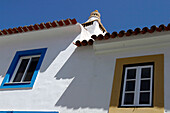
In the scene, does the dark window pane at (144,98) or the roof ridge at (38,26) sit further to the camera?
the roof ridge at (38,26)

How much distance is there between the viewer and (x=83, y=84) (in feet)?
20.4

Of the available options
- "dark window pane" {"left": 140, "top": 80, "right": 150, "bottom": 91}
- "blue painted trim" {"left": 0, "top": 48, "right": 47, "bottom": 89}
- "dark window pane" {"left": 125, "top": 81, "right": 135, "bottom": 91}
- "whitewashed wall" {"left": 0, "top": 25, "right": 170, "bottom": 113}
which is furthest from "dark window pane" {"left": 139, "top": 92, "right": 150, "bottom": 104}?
"blue painted trim" {"left": 0, "top": 48, "right": 47, "bottom": 89}

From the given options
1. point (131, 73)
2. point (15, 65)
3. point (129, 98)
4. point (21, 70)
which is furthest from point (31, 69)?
point (129, 98)

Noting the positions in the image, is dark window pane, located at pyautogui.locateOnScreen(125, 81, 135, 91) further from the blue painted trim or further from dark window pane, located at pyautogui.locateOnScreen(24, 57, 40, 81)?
dark window pane, located at pyautogui.locateOnScreen(24, 57, 40, 81)

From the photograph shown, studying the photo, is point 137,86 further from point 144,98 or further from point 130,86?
point 144,98

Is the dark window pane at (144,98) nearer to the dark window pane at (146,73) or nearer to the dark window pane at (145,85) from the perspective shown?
the dark window pane at (145,85)

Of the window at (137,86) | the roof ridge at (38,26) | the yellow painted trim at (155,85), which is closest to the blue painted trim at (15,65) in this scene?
the roof ridge at (38,26)

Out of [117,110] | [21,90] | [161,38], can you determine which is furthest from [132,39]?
[21,90]

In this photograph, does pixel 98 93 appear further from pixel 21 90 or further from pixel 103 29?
pixel 103 29

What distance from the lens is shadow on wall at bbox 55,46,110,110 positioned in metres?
5.74

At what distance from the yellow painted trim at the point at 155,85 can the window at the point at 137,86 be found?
0.14 meters

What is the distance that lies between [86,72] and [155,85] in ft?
6.59

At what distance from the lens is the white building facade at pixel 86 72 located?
5.45m

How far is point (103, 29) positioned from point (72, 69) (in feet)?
17.3
